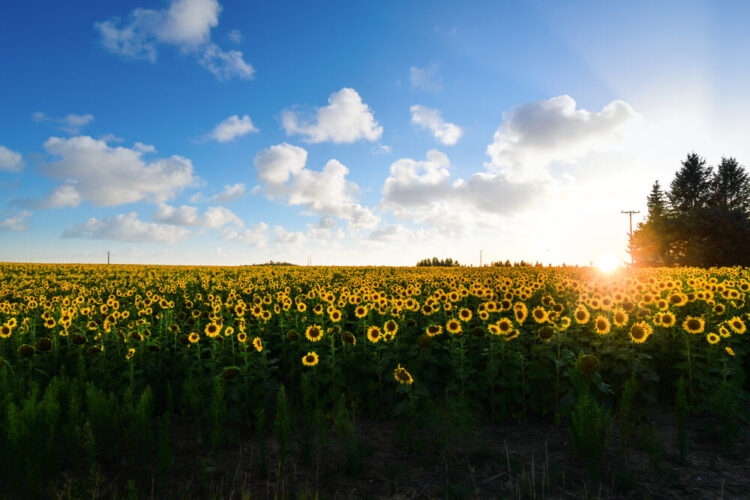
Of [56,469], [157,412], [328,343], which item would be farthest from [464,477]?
[157,412]

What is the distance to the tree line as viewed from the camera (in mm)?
51375

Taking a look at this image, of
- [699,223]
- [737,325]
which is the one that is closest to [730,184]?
[699,223]

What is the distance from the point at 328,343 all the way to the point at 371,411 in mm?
1152

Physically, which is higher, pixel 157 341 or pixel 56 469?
pixel 157 341

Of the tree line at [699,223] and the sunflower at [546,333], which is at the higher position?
the tree line at [699,223]

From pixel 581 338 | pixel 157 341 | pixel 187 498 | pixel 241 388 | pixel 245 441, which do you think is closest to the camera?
pixel 187 498

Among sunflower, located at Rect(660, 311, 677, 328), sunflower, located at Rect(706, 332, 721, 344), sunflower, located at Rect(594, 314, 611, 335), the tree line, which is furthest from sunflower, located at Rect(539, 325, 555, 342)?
the tree line

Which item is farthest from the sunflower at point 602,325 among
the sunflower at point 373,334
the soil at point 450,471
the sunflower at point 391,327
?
the sunflower at point 373,334

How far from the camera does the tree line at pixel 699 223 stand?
51.4 metres

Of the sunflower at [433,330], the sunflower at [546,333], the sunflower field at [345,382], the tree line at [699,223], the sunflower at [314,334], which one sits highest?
the tree line at [699,223]

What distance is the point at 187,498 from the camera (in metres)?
3.58

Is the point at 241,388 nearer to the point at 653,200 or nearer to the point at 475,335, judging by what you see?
the point at 475,335

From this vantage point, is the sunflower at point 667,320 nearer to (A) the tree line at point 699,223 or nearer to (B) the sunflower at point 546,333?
(B) the sunflower at point 546,333

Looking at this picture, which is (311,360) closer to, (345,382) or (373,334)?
(345,382)
